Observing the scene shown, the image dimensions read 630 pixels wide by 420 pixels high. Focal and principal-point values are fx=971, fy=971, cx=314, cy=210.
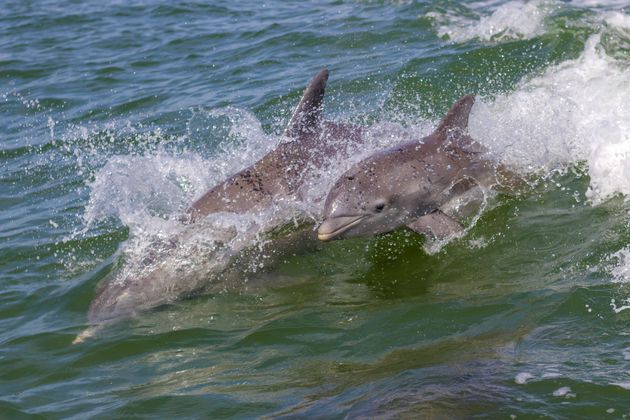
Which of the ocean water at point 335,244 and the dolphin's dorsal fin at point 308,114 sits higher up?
the dolphin's dorsal fin at point 308,114

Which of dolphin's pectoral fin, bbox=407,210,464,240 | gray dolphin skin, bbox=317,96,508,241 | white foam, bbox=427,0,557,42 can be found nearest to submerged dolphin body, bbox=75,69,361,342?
gray dolphin skin, bbox=317,96,508,241

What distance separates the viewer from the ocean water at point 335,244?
817 centimetres

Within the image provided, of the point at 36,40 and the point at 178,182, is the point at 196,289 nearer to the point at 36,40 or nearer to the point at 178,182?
the point at 178,182

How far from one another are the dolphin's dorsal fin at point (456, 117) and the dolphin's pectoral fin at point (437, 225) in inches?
39.5

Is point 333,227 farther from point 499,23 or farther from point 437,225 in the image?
point 499,23

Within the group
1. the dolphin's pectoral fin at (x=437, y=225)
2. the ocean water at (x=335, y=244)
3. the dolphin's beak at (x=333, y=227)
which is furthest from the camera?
the dolphin's pectoral fin at (x=437, y=225)

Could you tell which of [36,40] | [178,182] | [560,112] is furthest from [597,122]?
[36,40]

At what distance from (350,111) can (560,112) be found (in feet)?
11.9

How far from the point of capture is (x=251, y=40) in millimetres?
21047

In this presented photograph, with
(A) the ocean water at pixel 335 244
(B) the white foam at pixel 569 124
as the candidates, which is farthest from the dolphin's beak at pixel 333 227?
(B) the white foam at pixel 569 124

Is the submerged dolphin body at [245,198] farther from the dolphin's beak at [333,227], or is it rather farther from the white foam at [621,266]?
the white foam at [621,266]

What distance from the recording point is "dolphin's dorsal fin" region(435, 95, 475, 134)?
11.0 metres

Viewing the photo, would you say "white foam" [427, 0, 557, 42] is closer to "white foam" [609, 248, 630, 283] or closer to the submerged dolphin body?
the submerged dolphin body

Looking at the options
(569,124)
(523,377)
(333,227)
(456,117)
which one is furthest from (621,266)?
(569,124)
